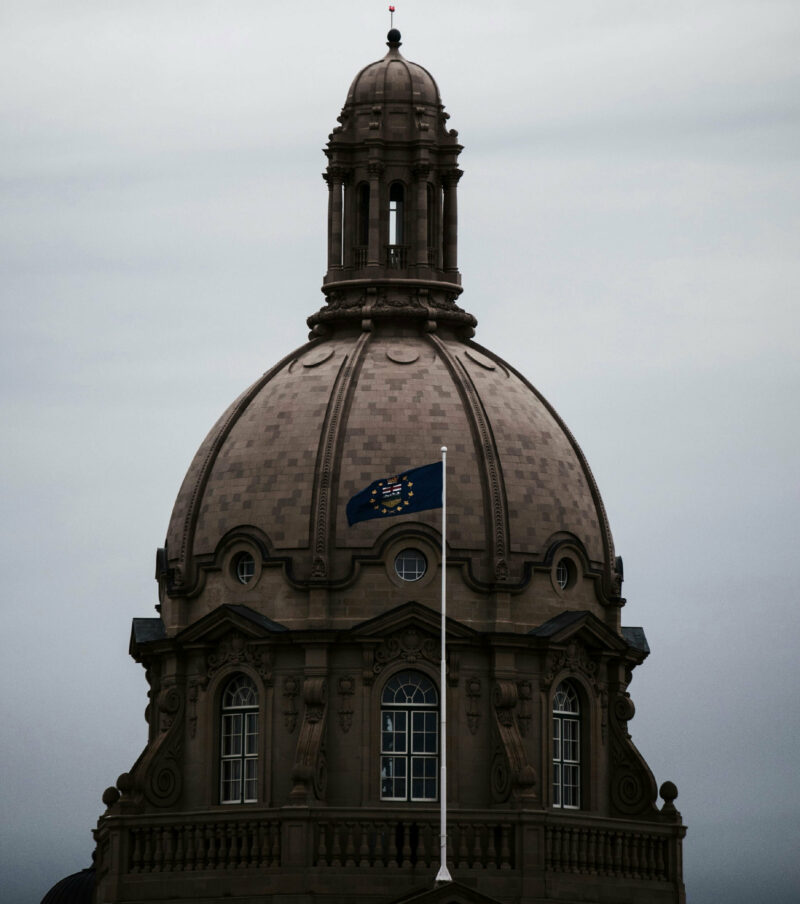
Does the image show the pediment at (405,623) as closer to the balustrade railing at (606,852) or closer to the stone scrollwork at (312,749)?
the stone scrollwork at (312,749)

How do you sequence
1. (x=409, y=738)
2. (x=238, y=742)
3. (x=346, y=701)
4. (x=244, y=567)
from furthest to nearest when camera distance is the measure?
(x=244, y=567) < (x=238, y=742) < (x=409, y=738) < (x=346, y=701)

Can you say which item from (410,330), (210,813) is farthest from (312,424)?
(210,813)

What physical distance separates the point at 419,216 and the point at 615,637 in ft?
49.5

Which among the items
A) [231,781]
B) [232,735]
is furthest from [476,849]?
[232,735]

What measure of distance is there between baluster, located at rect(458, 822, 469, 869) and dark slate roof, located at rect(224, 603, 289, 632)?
8458mm

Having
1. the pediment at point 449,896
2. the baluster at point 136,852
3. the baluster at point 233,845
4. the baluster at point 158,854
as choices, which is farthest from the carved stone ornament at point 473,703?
the baluster at point 136,852

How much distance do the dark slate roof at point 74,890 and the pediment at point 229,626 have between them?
12.9m

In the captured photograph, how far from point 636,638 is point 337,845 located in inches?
598

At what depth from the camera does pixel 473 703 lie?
110 metres

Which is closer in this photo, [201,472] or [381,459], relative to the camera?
[381,459]

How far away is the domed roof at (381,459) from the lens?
364 ft

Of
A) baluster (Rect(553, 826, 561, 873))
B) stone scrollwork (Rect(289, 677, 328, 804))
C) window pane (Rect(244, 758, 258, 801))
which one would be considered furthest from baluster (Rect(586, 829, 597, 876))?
window pane (Rect(244, 758, 258, 801))

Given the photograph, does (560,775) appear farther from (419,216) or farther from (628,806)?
(419,216)

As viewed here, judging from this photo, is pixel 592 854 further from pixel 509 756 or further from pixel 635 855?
pixel 509 756
